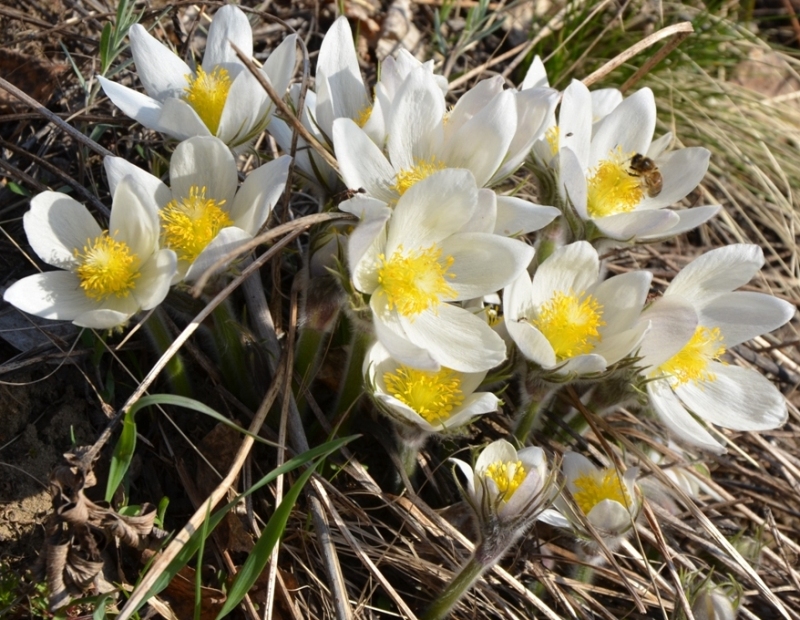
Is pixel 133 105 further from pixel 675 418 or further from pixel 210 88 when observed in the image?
pixel 675 418

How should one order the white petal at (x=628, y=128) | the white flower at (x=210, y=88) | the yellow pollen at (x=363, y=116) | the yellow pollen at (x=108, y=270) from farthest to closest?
1. the white petal at (x=628, y=128)
2. the yellow pollen at (x=363, y=116)
3. the white flower at (x=210, y=88)
4. the yellow pollen at (x=108, y=270)

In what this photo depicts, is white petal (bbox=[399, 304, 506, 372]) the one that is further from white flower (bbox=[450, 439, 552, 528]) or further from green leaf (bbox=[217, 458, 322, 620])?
green leaf (bbox=[217, 458, 322, 620])

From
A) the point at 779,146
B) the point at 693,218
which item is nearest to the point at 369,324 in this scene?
the point at 693,218

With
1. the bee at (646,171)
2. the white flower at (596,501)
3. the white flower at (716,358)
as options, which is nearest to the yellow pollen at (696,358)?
the white flower at (716,358)

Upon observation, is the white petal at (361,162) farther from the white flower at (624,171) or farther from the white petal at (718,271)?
Answer: the white petal at (718,271)

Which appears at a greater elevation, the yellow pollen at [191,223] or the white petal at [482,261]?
the yellow pollen at [191,223]

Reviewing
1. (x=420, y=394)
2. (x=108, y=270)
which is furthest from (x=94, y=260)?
(x=420, y=394)

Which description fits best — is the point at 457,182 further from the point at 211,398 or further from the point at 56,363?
the point at 56,363

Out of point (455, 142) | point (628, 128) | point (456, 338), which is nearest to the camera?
point (456, 338)
